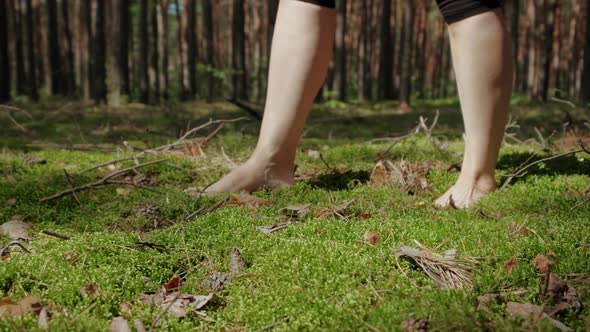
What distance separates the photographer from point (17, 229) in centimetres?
230

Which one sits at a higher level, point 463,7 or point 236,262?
point 463,7

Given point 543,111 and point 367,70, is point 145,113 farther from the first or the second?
point 367,70

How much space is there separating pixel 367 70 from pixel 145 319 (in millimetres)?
20107

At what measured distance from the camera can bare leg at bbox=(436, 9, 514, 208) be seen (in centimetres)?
267

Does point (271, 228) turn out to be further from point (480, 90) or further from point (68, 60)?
point (68, 60)

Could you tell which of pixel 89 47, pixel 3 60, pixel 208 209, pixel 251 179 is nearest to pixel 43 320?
pixel 208 209

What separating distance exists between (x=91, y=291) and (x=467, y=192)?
181 cm

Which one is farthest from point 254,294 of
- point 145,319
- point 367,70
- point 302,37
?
point 367,70

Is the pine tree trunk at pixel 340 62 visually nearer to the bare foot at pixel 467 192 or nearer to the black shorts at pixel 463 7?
the black shorts at pixel 463 7

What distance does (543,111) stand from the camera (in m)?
9.12

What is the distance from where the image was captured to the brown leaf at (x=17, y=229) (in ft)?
7.22

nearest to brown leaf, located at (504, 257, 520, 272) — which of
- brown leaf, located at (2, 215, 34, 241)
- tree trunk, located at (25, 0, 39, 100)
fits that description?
brown leaf, located at (2, 215, 34, 241)

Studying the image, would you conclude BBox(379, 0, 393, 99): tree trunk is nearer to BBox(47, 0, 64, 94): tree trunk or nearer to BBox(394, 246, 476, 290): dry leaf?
BBox(47, 0, 64, 94): tree trunk

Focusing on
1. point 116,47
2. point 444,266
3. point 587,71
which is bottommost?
point 587,71
